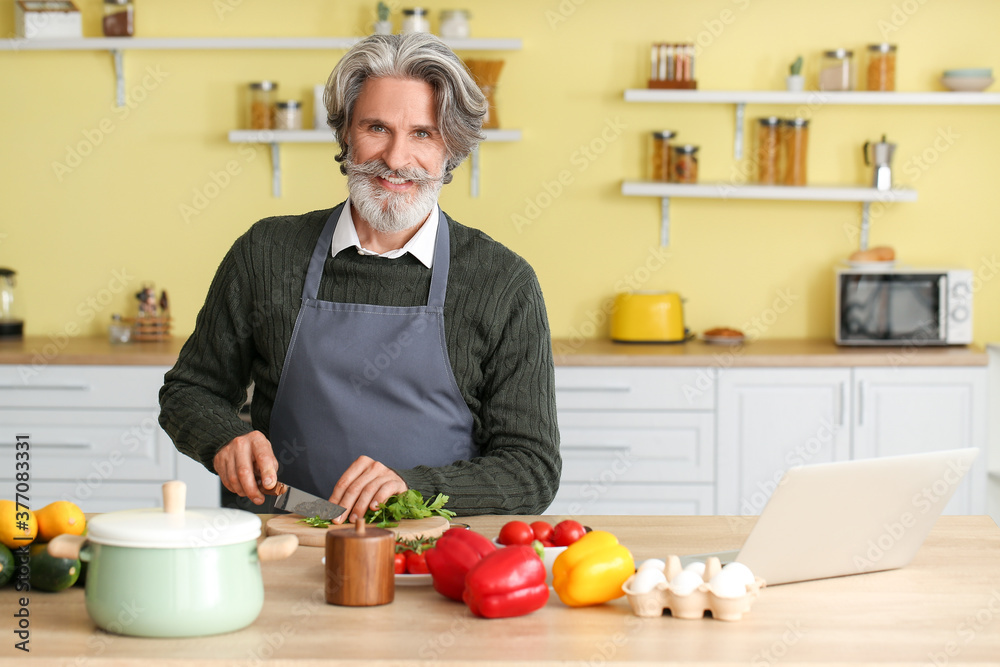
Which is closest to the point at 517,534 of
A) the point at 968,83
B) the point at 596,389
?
the point at 596,389

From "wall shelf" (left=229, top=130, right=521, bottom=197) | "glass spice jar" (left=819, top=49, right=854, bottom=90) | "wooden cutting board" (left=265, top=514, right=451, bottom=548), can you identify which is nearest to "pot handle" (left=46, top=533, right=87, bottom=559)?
"wooden cutting board" (left=265, top=514, right=451, bottom=548)

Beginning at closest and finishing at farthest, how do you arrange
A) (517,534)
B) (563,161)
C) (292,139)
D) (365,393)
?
(517,534) → (365,393) → (292,139) → (563,161)

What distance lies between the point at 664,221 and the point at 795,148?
0.51 metres

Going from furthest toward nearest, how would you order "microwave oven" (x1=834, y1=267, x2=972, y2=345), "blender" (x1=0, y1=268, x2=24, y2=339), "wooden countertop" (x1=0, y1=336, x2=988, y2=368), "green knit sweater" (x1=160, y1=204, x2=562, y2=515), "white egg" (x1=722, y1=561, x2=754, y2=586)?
"blender" (x1=0, y1=268, x2=24, y2=339)
"microwave oven" (x1=834, y1=267, x2=972, y2=345)
"wooden countertop" (x1=0, y1=336, x2=988, y2=368)
"green knit sweater" (x1=160, y1=204, x2=562, y2=515)
"white egg" (x1=722, y1=561, x2=754, y2=586)

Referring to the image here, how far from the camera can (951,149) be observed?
3.74 m

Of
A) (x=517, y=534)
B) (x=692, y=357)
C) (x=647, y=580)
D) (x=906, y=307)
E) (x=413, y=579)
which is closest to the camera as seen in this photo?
(x=647, y=580)

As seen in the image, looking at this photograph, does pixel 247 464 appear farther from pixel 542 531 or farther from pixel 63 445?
pixel 63 445

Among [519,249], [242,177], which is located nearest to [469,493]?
[519,249]

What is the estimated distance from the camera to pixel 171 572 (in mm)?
987

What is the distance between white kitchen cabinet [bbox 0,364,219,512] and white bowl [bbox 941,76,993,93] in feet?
9.09

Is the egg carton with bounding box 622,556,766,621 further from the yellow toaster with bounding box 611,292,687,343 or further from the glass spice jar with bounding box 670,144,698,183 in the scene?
the glass spice jar with bounding box 670,144,698,183

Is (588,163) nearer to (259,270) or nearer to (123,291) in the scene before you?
(123,291)

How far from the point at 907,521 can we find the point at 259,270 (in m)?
1.08

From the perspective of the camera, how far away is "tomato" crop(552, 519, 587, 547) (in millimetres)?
1319
